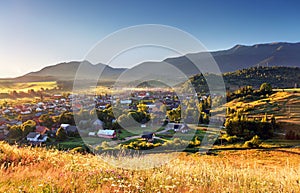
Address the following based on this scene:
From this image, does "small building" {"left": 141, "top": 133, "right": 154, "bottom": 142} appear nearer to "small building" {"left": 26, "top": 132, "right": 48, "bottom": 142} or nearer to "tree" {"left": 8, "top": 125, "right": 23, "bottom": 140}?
"small building" {"left": 26, "top": 132, "right": 48, "bottom": 142}

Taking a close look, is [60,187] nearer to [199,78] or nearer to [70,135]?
[70,135]

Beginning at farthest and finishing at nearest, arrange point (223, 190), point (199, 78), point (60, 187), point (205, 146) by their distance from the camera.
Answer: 1. point (199, 78)
2. point (205, 146)
3. point (223, 190)
4. point (60, 187)

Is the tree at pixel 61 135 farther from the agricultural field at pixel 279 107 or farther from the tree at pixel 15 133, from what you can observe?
the agricultural field at pixel 279 107

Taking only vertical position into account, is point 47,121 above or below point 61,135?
above

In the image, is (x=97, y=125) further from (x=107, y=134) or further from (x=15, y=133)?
(x=15, y=133)

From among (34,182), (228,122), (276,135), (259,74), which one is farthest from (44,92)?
(34,182)

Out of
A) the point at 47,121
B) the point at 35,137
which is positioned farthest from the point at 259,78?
the point at 35,137

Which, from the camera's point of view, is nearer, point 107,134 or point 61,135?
point 61,135

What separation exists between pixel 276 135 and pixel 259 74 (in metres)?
71.7

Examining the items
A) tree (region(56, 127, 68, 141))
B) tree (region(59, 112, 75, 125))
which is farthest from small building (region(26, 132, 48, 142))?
tree (region(59, 112, 75, 125))

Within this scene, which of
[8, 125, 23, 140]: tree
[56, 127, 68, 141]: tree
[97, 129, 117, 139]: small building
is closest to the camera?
[8, 125, 23, 140]: tree

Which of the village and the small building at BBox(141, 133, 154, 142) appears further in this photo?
the village

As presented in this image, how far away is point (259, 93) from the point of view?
75125 mm

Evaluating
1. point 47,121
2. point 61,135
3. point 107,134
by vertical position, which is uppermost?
point 47,121
